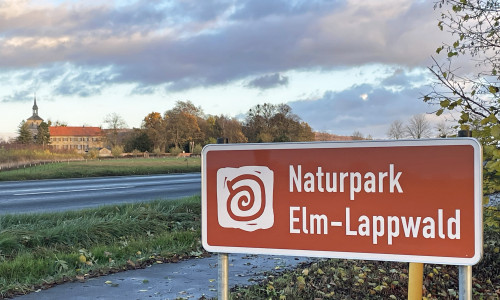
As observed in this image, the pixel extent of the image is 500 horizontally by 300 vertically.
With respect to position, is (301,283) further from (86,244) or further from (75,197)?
(75,197)

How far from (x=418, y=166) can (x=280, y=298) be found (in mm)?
2468

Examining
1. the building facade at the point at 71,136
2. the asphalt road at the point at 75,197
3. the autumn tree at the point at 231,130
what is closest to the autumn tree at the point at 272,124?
the autumn tree at the point at 231,130

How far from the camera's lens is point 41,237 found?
6.71 metres

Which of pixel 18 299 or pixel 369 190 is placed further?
pixel 18 299

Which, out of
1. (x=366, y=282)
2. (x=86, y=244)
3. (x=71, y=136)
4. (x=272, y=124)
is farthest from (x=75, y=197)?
(x=71, y=136)

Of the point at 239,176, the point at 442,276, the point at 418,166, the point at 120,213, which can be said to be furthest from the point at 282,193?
the point at 120,213

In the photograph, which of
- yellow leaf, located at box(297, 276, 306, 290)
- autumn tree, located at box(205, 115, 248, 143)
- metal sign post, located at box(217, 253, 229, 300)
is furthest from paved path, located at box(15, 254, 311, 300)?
autumn tree, located at box(205, 115, 248, 143)

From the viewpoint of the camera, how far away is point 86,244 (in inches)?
268

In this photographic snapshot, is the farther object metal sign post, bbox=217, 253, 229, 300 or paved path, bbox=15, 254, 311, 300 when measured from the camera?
paved path, bbox=15, 254, 311, 300

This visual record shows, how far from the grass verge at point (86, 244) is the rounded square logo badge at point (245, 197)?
3.23 meters

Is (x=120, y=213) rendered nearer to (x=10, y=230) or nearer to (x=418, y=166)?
(x=10, y=230)

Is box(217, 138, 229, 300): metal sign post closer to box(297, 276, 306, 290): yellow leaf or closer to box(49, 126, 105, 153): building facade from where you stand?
box(297, 276, 306, 290): yellow leaf

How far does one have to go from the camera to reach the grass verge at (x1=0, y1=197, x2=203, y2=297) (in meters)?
5.27

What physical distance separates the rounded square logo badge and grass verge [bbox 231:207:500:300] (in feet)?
6.89
